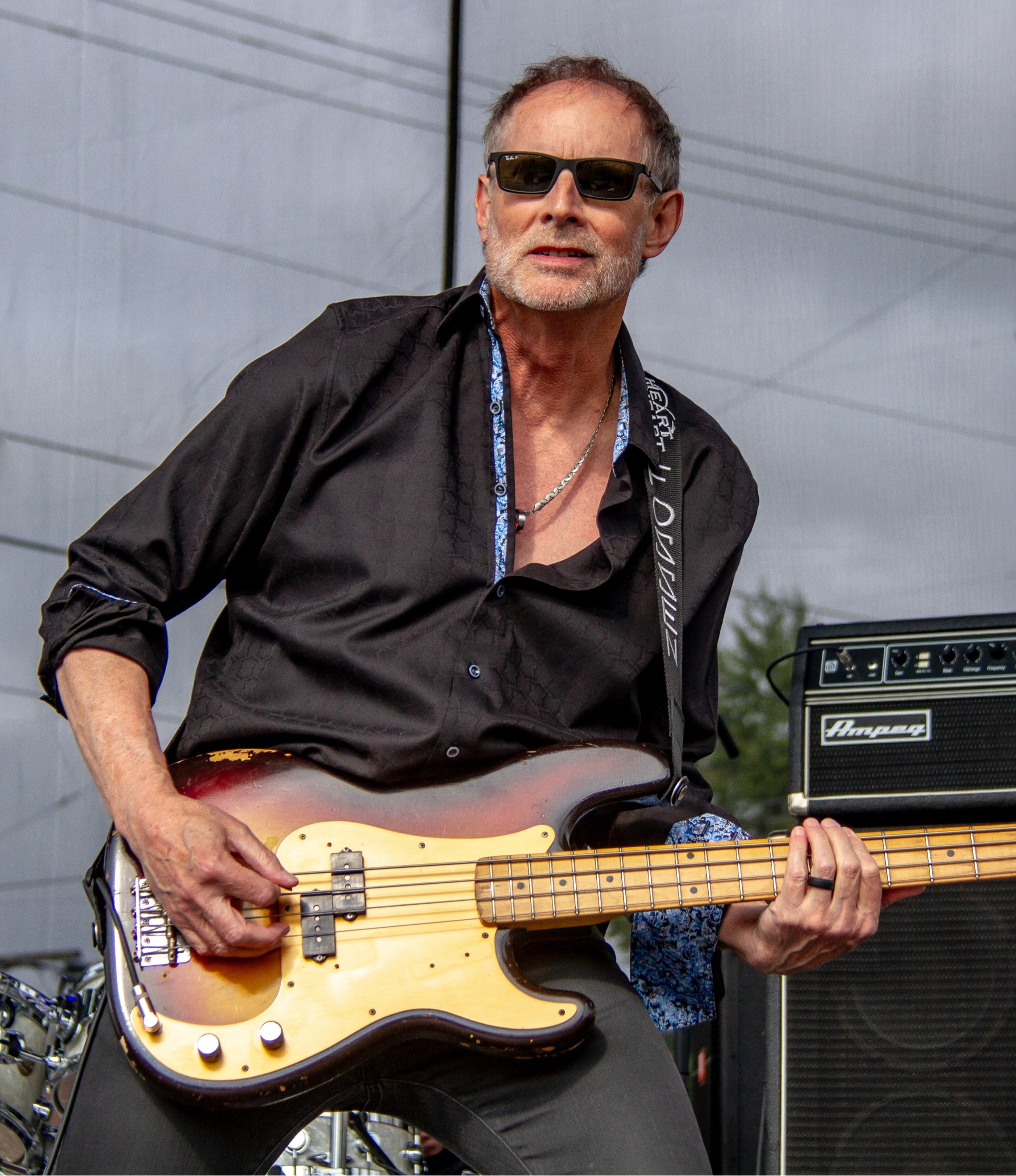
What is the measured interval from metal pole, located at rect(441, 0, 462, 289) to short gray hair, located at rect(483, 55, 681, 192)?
4.63ft

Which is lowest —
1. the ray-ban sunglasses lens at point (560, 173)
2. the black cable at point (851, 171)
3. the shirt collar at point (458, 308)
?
the shirt collar at point (458, 308)

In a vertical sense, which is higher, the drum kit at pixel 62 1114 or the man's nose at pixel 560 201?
the man's nose at pixel 560 201

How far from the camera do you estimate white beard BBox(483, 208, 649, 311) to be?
2008 mm

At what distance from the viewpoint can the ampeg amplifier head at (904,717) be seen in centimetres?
229

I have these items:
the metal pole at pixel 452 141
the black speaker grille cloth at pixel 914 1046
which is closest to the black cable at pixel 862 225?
the metal pole at pixel 452 141

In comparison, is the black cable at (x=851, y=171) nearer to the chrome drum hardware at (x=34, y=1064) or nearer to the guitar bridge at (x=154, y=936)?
the chrome drum hardware at (x=34, y=1064)

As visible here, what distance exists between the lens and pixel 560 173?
2.03 meters

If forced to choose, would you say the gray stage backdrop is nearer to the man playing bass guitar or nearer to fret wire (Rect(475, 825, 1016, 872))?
the man playing bass guitar

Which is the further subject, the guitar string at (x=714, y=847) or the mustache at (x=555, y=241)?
the mustache at (x=555, y=241)

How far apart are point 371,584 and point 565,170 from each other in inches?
28.2

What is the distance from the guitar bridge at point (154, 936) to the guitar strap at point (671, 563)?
65 centimetres

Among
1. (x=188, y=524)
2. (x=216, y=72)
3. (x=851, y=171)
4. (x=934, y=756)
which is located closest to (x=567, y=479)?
(x=188, y=524)

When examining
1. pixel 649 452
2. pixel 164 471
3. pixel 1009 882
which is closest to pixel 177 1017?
pixel 164 471

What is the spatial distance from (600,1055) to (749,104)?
286 centimetres
